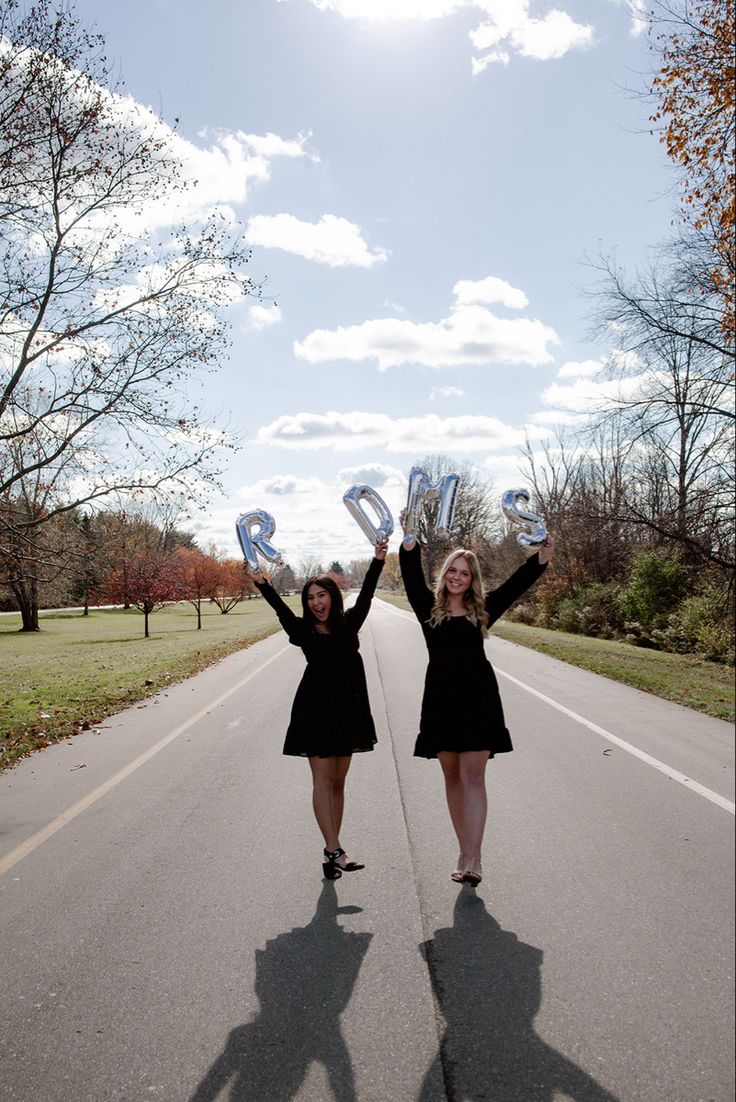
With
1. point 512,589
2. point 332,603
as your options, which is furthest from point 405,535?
point 332,603

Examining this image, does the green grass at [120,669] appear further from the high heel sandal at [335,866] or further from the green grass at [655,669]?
the high heel sandal at [335,866]

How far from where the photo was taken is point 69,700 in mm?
11727

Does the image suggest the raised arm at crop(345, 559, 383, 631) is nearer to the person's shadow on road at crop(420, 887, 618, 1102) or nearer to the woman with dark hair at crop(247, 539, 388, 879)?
the woman with dark hair at crop(247, 539, 388, 879)

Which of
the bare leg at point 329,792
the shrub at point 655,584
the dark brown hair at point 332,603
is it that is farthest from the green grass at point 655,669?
the bare leg at point 329,792

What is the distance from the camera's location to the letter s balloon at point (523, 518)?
2.43 m

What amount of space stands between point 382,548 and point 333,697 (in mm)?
1089

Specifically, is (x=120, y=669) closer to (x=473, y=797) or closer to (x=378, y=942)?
(x=378, y=942)

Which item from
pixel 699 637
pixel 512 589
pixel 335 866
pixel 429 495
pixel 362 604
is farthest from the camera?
pixel 699 637

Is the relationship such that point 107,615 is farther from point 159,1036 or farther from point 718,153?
point 159,1036

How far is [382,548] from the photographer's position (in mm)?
2771

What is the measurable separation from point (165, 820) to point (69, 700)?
22.5 ft

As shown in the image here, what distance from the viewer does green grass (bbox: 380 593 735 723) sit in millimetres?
3832

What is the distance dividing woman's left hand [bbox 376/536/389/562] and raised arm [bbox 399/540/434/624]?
26 cm

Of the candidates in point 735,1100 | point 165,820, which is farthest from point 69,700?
point 735,1100
